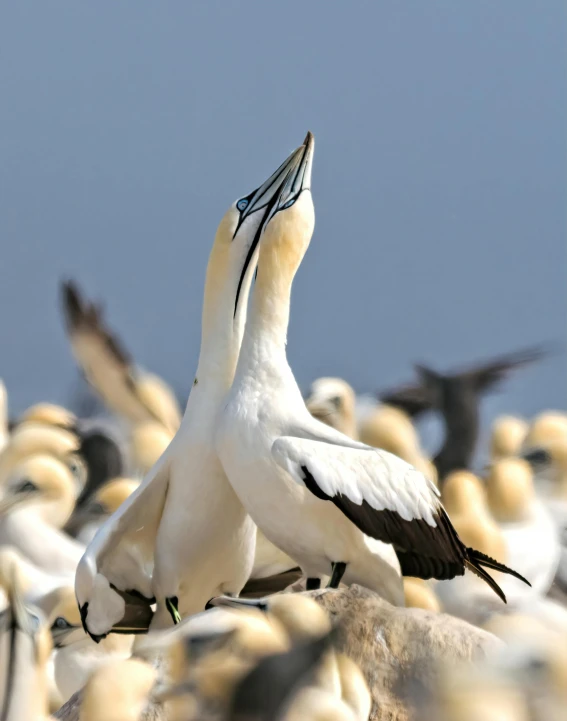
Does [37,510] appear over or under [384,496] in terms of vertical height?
under

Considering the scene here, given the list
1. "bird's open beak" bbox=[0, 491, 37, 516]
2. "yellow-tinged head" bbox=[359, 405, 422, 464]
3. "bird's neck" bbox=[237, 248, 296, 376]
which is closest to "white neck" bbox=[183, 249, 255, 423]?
"bird's neck" bbox=[237, 248, 296, 376]

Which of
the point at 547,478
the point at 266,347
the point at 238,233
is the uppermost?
the point at 238,233

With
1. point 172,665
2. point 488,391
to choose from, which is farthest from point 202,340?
point 488,391

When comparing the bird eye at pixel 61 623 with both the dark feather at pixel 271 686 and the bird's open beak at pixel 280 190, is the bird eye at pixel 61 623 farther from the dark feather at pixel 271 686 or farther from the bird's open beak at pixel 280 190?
the dark feather at pixel 271 686

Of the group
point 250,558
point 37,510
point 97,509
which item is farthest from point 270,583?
point 37,510

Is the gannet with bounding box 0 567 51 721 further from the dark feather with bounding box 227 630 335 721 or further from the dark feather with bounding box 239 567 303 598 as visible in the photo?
the dark feather with bounding box 239 567 303 598

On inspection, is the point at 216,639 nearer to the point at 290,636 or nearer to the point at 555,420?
the point at 290,636

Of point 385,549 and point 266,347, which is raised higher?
A: point 266,347

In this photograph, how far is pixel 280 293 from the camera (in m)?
2.73

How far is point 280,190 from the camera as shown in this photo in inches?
110

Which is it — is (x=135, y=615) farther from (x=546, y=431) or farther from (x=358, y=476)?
(x=546, y=431)

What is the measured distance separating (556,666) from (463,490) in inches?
81.1

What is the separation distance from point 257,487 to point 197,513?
254 mm

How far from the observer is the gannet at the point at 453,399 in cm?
615
